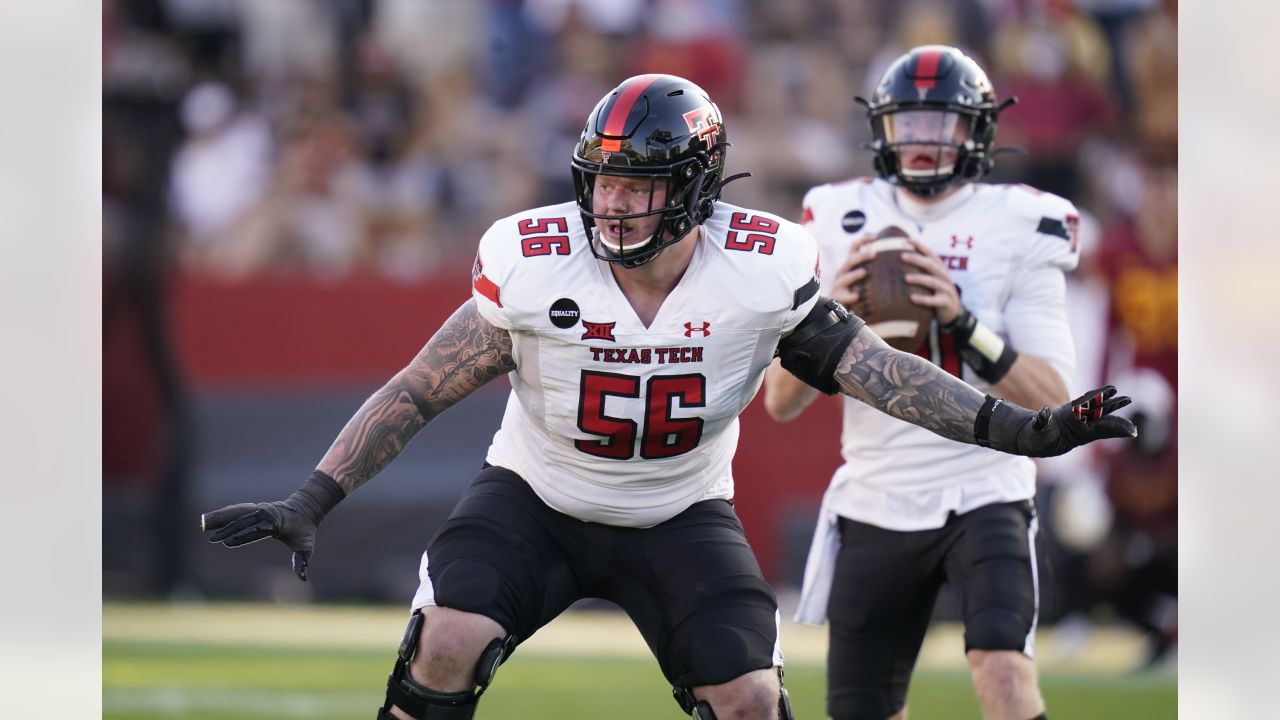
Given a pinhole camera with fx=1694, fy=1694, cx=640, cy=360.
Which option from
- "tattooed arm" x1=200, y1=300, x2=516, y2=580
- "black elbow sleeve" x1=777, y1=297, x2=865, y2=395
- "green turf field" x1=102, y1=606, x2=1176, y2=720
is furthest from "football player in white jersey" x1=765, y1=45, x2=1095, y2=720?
"green turf field" x1=102, y1=606, x2=1176, y2=720

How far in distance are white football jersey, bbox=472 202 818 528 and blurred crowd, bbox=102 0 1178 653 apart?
18.9 feet

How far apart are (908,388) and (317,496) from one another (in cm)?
135

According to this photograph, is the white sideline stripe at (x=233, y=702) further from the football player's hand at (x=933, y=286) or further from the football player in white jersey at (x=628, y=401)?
the football player's hand at (x=933, y=286)

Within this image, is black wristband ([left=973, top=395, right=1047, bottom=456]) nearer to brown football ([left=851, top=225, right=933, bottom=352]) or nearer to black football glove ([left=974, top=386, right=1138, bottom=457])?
black football glove ([left=974, top=386, right=1138, bottom=457])

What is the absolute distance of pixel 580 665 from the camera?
827 cm

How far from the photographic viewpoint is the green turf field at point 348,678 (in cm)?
710

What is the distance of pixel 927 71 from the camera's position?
4676mm

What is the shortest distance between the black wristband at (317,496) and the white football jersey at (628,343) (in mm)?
477

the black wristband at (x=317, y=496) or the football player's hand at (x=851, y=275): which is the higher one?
the football player's hand at (x=851, y=275)

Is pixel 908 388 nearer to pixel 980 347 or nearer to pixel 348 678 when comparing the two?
pixel 980 347

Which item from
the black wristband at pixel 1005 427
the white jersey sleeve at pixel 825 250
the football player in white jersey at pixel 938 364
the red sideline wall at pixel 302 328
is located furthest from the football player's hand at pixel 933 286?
the red sideline wall at pixel 302 328

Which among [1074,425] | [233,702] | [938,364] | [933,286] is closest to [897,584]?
[938,364]
